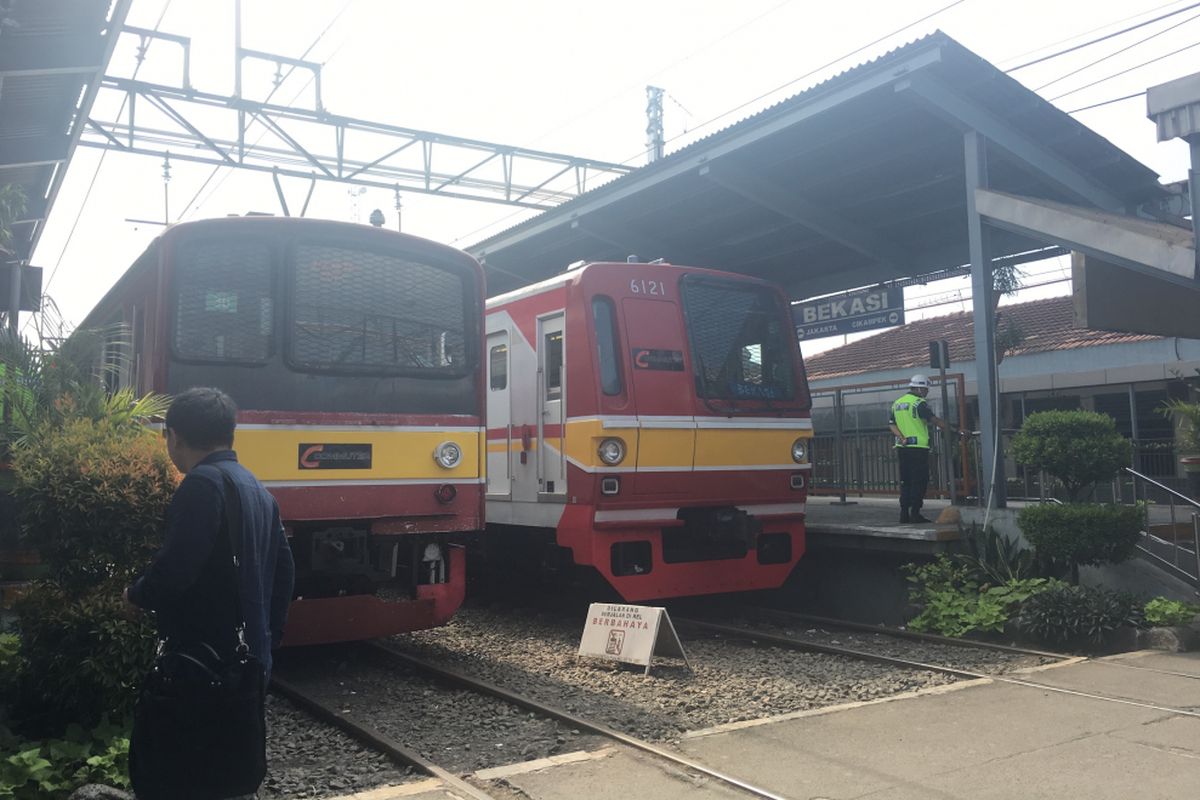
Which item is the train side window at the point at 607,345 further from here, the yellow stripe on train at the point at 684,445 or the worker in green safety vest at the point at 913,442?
the worker in green safety vest at the point at 913,442

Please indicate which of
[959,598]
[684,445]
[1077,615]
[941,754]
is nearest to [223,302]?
[684,445]

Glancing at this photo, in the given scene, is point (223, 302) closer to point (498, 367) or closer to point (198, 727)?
point (498, 367)

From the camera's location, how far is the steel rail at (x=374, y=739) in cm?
497

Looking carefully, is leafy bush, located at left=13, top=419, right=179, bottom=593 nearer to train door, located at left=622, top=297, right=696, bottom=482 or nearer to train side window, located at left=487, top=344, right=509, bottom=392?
train door, located at left=622, top=297, right=696, bottom=482

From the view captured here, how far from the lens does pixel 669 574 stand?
937 cm

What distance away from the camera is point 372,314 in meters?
7.66

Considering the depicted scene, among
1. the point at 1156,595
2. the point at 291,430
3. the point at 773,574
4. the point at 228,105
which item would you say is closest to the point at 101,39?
the point at 291,430

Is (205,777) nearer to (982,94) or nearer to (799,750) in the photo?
(799,750)

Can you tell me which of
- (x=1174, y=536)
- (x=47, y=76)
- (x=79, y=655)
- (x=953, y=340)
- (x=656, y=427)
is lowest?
(x=79, y=655)

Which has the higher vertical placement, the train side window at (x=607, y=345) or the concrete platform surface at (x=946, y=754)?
the train side window at (x=607, y=345)

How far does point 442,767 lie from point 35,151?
10.4 metres

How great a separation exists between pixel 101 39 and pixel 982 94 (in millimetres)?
8311

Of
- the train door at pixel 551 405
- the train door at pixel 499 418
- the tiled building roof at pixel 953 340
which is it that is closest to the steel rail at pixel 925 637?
the train door at pixel 551 405

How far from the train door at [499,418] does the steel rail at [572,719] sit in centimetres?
238
